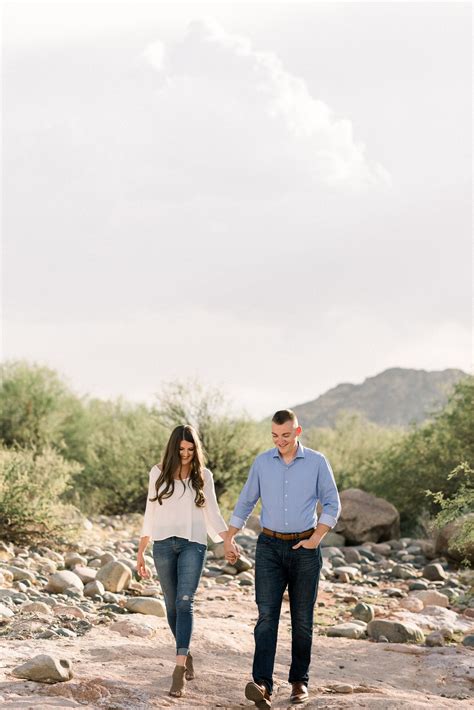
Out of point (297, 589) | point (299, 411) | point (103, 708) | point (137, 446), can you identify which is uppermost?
point (299, 411)

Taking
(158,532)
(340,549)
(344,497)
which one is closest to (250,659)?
(158,532)

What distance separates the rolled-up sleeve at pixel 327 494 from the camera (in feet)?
20.8

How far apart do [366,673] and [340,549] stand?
31.2ft

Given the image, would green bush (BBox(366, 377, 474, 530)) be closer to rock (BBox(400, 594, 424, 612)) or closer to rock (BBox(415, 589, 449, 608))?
rock (BBox(415, 589, 449, 608))

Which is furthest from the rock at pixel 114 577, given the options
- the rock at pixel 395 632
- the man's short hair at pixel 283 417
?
the man's short hair at pixel 283 417

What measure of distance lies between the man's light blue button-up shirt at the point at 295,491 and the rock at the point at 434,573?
9093 mm

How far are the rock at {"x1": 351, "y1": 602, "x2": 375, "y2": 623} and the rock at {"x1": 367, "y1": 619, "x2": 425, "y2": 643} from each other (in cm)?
104

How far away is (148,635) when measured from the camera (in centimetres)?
844

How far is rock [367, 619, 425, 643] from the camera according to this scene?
381 inches

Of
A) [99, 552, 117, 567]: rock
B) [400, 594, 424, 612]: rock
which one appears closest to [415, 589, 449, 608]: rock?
[400, 594, 424, 612]: rock

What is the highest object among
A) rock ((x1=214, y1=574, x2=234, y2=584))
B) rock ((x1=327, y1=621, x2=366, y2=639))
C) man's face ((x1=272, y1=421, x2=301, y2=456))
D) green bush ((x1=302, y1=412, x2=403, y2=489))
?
green bush ((x1=302, y1=412, x2=403, y2=489))

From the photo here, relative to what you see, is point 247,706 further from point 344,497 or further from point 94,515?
point 94,515

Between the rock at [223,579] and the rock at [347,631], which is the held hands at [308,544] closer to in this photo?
the rock at [347,631]

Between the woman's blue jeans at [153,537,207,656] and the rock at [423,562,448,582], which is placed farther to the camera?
the rock at [423,562,448,582]
